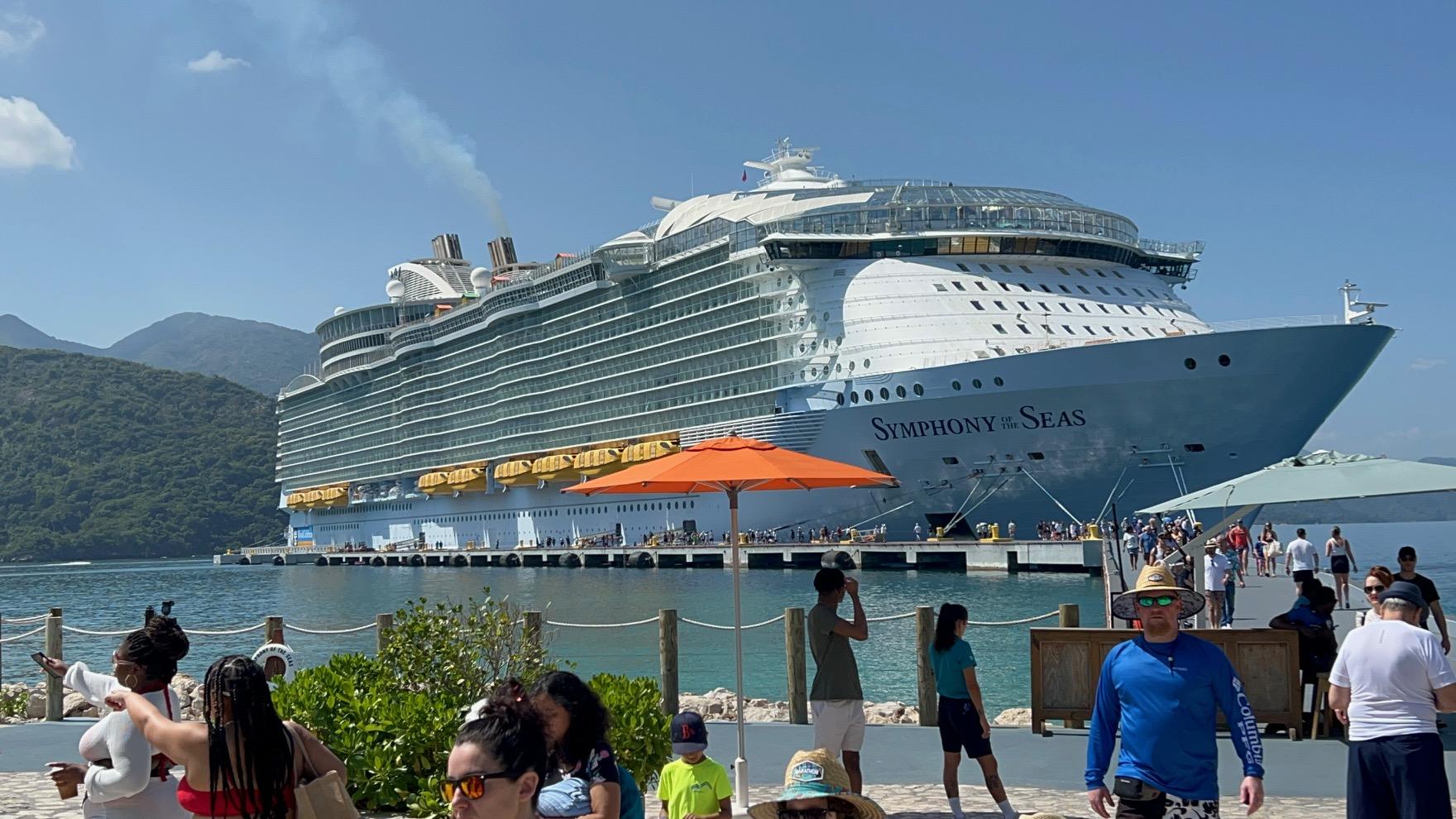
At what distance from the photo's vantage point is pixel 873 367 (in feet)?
125

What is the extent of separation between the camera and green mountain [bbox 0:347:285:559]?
113 metres

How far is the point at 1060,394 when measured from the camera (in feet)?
109

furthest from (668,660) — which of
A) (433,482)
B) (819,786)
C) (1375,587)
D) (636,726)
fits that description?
(433,482)

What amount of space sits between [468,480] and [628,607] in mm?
33723

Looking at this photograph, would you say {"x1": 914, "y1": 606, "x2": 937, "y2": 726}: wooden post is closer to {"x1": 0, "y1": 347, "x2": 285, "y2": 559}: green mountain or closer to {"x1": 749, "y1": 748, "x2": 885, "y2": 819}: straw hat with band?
{"x1": 749, "y1": 748, "x2": 885, "y2": 819}: straw hat with band

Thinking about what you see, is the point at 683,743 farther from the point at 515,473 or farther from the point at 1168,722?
the point at 515,473

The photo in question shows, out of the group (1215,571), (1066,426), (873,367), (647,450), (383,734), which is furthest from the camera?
(647,450)

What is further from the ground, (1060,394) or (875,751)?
(1060,394)

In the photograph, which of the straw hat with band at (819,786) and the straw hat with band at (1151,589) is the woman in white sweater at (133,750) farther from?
the straw hat with band at (1151,589)

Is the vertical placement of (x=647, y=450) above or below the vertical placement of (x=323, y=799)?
above

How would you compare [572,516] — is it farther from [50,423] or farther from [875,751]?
[50,423]

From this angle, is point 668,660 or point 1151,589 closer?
point 1151,589

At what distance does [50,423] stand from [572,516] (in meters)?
99.7

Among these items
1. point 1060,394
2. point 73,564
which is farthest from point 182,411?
point 1060,394
